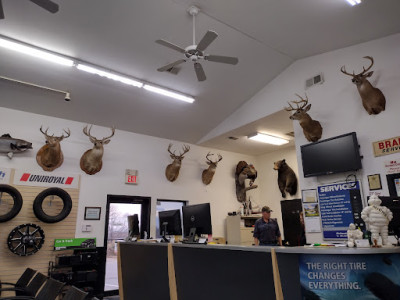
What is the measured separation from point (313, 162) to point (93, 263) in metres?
4.75

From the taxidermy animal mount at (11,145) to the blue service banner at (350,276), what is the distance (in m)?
5.65

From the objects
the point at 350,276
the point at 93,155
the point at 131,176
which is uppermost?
the point at 93,155

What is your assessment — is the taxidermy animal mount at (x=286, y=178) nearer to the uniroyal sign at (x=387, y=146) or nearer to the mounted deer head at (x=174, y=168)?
the mounted deer head at (x=174, y=168)

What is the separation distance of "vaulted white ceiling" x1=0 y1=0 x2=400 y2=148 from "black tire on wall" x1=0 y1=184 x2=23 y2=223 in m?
1.71

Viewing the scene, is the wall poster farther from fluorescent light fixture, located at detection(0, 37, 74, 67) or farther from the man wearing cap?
fluorescent light fixture, located at detection(0, 37, 74, 67)

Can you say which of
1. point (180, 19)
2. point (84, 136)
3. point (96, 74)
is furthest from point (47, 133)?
point (180, 19)

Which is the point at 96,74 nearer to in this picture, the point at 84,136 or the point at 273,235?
the point at 84,136

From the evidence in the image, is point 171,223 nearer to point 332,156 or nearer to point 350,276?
point 350,276

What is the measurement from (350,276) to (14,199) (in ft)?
19.1

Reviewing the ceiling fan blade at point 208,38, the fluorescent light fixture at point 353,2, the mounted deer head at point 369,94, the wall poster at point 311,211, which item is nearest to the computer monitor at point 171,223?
the ceiling fan blade at point 208,38

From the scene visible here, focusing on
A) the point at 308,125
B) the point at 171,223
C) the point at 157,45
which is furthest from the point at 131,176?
the point at 308,125

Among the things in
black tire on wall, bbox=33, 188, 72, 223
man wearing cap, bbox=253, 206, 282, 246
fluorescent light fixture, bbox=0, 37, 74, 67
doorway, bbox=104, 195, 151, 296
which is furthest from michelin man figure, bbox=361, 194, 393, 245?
black tire on wall, bbox=33, 188, 72, 223

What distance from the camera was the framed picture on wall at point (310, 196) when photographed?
5449 mm

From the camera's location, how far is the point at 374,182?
15.2 ft
